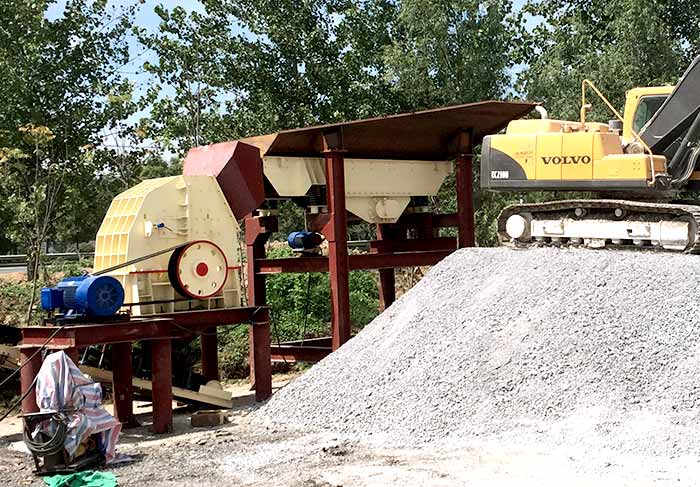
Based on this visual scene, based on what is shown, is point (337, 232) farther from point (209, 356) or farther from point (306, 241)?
point (209, 356)

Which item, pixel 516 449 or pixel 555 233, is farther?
pixel 555 233

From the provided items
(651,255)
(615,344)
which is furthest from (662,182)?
(615,344)

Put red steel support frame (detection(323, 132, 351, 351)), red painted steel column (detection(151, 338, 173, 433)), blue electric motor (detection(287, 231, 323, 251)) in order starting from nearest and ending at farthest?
1. red painted steel column (detection(151, 338, 173, 433))
2. red steel support frame (detection(323, 132, 351, 351))
3. blue electric motor (detection(287, 231, 323, 251))

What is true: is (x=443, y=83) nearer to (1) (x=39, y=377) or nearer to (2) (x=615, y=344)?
(2) (x=615, y=344)

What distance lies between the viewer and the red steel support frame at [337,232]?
1291 cm

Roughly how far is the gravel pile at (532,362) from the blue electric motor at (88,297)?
2.13 meters

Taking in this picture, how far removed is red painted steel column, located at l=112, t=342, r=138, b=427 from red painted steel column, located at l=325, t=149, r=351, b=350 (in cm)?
279

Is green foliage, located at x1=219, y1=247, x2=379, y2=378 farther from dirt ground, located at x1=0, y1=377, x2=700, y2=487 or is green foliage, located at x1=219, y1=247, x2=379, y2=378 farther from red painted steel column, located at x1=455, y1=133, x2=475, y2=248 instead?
dirt ground, located at x1=0, y1=377, x2=700, y2=487

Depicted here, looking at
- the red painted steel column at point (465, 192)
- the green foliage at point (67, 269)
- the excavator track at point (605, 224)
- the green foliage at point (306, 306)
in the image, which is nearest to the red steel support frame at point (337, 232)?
the red painted steel column at point (465, 192)

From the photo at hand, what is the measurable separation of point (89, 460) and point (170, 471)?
0.93 m

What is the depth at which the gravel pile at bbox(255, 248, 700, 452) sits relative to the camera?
29.2 feet

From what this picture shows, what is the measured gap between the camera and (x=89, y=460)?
30.0 ft

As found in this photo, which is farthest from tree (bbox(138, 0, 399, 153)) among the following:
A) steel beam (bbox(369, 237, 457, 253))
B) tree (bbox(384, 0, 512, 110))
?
steel beam (bbox(369, 237, 457, 253))

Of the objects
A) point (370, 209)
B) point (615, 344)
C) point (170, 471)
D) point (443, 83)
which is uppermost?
point (443, 83)
